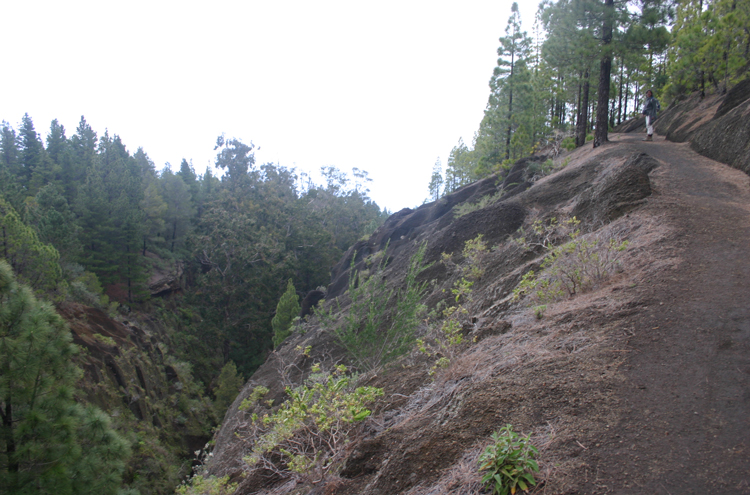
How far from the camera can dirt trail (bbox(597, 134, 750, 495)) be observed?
6.73 feet

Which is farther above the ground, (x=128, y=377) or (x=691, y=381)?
(x=691, y=381)

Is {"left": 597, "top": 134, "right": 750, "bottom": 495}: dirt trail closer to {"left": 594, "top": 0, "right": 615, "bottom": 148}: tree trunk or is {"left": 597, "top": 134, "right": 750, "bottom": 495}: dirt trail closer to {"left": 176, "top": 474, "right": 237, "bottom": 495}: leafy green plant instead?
{"left": 176, "top": 474, "right": 237, "bottom": 495}: leafy green plant

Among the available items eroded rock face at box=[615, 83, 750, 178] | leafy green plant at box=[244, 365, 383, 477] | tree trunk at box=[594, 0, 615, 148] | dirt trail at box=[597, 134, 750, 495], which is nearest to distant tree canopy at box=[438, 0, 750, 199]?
tree trunk at box=[594, 0, 615, 148]

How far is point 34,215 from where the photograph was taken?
83.9ft

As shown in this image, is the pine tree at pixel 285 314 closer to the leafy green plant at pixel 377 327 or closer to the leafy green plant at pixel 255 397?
the leafy green plant at pixel 255 397

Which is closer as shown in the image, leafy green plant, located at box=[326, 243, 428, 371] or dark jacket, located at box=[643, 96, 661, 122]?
leafy green plant, located at box=[326, 243, 428, 371]

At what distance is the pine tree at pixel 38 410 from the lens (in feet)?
20.9

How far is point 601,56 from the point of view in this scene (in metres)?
12.7

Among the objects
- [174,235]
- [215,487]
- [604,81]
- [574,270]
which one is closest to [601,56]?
[604,81]

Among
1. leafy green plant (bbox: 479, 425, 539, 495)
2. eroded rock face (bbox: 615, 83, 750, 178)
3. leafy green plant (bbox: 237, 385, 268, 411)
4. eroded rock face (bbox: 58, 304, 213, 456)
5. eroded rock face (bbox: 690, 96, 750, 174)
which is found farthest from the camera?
eroded rock face (bbox: 58, 304, 213, 456)

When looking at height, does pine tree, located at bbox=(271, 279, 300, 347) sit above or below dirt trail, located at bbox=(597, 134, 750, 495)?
below

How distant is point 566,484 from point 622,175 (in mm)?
6393

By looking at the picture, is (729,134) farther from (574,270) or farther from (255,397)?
(255,397)

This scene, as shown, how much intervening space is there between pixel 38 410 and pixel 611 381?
8.48 m
